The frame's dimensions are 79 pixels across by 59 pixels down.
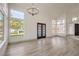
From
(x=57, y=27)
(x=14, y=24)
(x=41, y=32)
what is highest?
(x=14, y=24)

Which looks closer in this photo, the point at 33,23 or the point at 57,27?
the point at 57,27

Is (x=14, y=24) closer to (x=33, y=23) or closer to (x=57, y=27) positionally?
(x=57, y=27)

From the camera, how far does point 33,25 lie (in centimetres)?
697

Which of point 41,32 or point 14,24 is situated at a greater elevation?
point 14,24

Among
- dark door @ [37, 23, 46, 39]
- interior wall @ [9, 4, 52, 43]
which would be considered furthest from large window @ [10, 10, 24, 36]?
dark door @ [37, 23, 46, 39]

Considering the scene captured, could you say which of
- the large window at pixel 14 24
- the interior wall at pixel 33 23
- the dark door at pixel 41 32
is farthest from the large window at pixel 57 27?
the large window at pixel 14 24

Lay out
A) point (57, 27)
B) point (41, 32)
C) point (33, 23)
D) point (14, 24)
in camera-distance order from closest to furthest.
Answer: point (14, 24) → point (57, 27) → point (41, 32) → point (33, 23)

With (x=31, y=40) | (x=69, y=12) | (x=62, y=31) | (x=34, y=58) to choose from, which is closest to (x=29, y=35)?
(x=31, y=40)

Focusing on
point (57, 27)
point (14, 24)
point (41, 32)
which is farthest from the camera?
point (41, 32)

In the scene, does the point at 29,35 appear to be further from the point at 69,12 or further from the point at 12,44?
the point at 69,12

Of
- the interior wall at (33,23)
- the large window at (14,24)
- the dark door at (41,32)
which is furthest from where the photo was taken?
the dark door at (41,32)

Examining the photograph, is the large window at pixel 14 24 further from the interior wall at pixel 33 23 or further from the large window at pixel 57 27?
the large window at pixel 57 27

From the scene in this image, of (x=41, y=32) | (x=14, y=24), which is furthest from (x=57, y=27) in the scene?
(x=14, y=24)

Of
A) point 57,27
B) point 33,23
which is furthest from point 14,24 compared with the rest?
point 33,23
